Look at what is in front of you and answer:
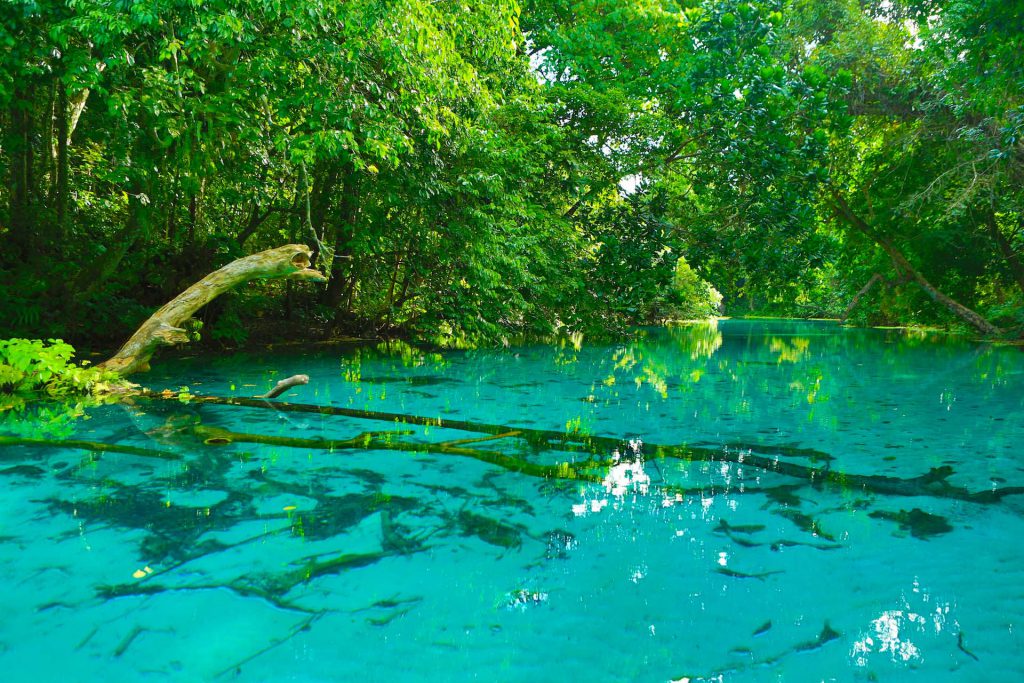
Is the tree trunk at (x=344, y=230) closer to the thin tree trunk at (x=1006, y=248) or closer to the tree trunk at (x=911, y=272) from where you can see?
the tree trunk at (x=911, y=272)

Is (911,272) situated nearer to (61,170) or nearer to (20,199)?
(61,170)

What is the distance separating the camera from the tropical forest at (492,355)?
2.32 meters

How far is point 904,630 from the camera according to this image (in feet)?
7.40

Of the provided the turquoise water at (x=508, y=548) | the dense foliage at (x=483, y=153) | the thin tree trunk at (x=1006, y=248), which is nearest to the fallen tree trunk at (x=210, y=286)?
the dense foliage at (x=483, y=153)

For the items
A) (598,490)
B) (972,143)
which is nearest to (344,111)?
(598,490)

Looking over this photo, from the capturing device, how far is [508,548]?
292 centimetres

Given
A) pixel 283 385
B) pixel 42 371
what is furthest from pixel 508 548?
pixel 42 371

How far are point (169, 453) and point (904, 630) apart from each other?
4.37m

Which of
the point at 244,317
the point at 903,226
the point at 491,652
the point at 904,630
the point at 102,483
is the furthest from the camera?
the point at 903,226

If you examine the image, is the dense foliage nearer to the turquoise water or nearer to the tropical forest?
the tropical forest

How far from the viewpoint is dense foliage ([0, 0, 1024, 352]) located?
7.66 meters

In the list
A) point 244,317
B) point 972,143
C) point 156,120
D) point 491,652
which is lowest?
point 491,652

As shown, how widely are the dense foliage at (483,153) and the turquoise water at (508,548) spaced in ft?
13.9

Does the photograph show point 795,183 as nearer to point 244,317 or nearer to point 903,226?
point 903,226
